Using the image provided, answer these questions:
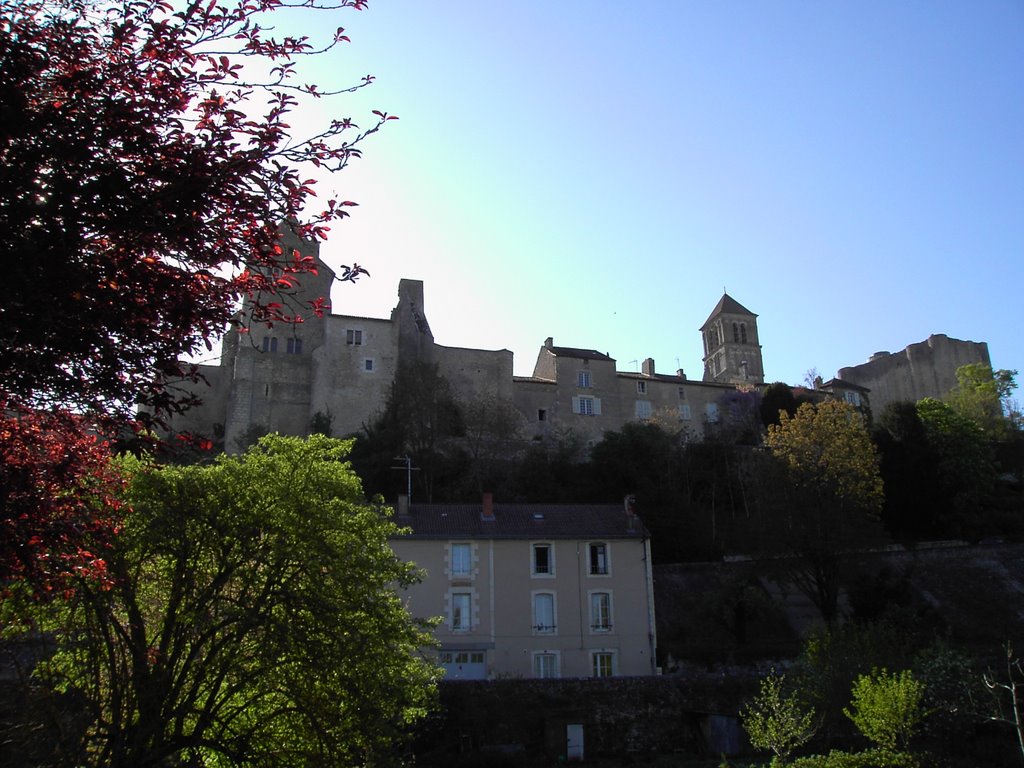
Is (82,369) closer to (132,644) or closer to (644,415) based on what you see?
(132,644)

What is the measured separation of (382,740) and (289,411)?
3822 cm

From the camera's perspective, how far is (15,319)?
5090 mm

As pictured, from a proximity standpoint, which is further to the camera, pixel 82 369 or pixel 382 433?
pixel 382 433

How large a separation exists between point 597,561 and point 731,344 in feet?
180

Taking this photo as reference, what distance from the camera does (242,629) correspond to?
41.5ft

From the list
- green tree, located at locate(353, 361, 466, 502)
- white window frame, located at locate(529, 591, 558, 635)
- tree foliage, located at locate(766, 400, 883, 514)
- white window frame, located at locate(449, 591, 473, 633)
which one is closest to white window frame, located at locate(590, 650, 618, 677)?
white window frame, located at locate(529, 591, 558, 635)

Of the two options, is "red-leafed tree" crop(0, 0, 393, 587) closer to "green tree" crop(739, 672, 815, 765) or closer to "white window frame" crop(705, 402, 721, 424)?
"green tree" crop(739, 672, 815, 765)

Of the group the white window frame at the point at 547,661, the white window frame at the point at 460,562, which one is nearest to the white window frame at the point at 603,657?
the white window frame at the point at 547,661

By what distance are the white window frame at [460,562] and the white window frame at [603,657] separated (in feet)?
16.5

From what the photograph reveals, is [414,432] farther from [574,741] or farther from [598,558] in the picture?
[574,741]

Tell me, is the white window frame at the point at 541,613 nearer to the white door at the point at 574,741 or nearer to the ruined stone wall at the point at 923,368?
the white door at the point at 574,741

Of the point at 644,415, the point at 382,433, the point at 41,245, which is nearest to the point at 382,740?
the point at 41,245

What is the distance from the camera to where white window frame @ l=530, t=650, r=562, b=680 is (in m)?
29.6

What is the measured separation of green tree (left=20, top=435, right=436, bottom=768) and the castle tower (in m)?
68.6
